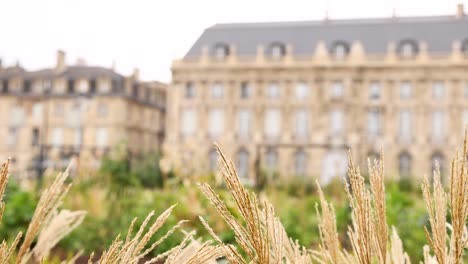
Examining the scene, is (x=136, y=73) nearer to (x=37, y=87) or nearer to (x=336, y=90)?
(x=37, y=87)

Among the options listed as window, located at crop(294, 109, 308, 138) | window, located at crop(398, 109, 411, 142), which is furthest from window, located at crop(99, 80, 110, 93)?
window, located at crop(398, 109, 411, 142)

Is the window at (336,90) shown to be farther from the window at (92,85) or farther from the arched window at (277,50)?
the window at (92,85)

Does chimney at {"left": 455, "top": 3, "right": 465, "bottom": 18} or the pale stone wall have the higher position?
chimney at {"left": 455, "top": 3, "right": 465, "bottom": 18}

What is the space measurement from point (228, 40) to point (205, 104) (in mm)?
4272

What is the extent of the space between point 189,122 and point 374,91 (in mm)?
10767

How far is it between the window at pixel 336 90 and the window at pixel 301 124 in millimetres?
1859

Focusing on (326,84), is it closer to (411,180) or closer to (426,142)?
(426,142)

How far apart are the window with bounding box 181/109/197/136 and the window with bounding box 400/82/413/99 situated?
11886 millimetres

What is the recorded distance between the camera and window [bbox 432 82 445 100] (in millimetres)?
38062

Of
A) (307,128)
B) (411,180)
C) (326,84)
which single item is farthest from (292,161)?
(411,180)

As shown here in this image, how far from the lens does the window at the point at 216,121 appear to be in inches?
1583

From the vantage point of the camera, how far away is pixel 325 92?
3916 cm

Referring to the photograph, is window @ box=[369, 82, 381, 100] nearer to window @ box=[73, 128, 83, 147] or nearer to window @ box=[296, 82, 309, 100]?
window @ box=[296, 82, 309, 100]

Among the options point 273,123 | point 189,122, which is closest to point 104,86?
point 189,122
